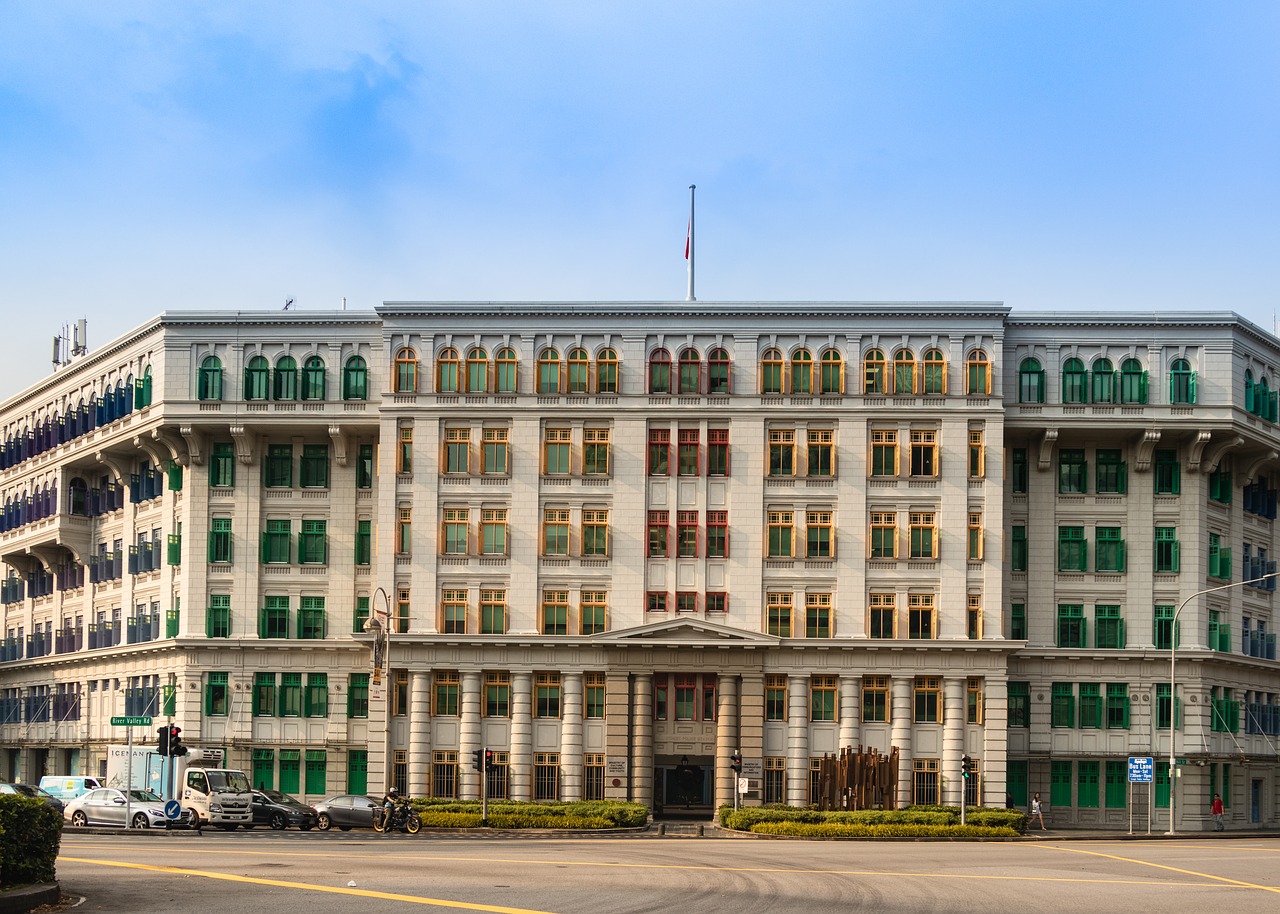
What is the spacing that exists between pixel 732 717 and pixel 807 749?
3381 millimetres

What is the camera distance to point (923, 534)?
70875mm

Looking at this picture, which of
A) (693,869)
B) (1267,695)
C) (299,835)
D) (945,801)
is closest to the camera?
(693,869)

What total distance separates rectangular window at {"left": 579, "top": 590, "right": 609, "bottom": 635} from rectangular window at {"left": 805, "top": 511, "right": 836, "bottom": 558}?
8.76 meters

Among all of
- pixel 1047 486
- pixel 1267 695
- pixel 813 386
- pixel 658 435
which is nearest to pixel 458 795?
pixel 658 435

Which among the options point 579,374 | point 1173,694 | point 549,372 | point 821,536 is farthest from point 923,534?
point 549,372

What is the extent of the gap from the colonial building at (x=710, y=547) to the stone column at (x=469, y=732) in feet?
0.44

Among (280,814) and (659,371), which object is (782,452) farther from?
(280,814)

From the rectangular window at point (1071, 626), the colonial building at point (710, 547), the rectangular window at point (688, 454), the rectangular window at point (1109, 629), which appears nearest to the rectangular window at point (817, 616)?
the colonial building at point (710, 547)

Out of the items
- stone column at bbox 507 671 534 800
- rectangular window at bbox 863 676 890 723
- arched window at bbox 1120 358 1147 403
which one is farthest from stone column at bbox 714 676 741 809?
arched window at bbox 1120 358 1147 403

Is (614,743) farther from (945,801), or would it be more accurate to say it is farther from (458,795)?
(945,801)

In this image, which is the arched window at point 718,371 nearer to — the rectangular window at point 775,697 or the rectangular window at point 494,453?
the rectangular window at point 494,453

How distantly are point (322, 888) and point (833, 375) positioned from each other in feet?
139

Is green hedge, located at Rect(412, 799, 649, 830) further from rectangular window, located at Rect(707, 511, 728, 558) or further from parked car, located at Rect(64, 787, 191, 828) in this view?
rectangular window, located at Rect(707, 511, 728, 558)

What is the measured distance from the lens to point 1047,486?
7344cm
